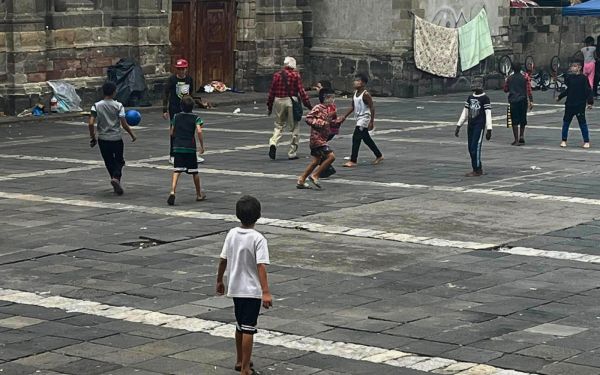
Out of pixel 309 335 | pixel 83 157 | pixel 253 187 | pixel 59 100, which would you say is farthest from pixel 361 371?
pixel 59 100

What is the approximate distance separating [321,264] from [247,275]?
4273 millimetres

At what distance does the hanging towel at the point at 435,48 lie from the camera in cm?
3544

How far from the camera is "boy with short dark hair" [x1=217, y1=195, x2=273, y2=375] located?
10.2 metres

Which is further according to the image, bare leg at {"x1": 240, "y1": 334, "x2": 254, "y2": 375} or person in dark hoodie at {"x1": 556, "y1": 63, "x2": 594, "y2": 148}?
person in dark hoodie at {"x1": 556, "y1": 63, "x2": 594, "y2": 148}

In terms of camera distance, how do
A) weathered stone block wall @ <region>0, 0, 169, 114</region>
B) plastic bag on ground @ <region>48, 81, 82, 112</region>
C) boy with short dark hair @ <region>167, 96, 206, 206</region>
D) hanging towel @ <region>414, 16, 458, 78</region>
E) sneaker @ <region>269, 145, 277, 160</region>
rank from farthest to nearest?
hanging towel @ <region>414, 16, 458, 78</region>, plastic bag on ground @ <region>48, 81, 82, 112</region>, weathered stone block wall @ <region>0, 0, 169, 114</region>, sneaker @ <region>269, 145, 277, 160</region>, boy with short dark hair @ <region>167, 96, 206, 206</region>

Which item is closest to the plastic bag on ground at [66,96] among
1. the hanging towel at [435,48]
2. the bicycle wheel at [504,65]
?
the hanging towel at [435,48]

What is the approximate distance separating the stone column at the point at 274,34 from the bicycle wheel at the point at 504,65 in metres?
5.67

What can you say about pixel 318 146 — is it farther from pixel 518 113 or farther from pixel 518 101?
pixel 518 101

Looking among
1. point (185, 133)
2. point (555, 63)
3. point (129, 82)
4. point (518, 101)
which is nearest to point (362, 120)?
point (518, 101)

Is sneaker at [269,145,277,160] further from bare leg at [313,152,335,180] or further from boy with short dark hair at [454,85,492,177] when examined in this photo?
boy with short dark hair at [454,85,492,177]

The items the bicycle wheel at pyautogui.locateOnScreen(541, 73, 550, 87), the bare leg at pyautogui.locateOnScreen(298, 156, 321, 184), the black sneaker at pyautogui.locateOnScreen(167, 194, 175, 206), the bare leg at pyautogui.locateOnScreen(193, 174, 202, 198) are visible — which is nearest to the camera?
the black sneaker at pyautogui.locateOnScreen(167, 194, 175, 206)

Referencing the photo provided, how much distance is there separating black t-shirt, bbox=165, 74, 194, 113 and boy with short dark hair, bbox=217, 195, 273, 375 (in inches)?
505

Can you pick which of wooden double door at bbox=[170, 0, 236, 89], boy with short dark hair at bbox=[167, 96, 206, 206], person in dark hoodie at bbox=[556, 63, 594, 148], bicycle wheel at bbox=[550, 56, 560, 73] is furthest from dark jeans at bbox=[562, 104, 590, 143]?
bicycle wheel at bbox=[550, 56, 560, 73]

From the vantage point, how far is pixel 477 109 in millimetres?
21422
